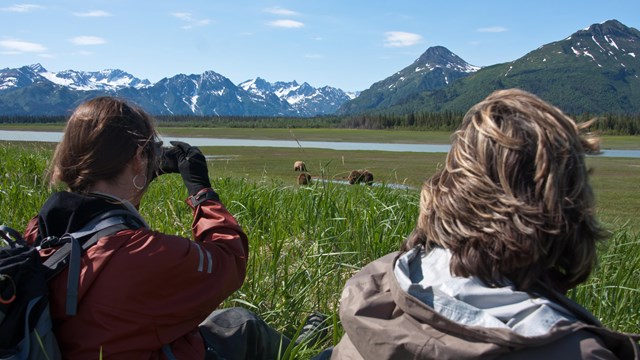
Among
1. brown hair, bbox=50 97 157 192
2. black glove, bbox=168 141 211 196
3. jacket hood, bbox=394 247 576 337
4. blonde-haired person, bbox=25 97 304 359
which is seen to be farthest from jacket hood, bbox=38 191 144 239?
jacket hood, bbox=394 247 576 337

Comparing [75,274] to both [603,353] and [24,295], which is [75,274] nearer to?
[24,295]

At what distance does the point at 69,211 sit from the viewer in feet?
6.33

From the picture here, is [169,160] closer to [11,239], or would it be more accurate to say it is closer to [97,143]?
[97,143]

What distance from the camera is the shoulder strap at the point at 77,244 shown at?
1.79 meters

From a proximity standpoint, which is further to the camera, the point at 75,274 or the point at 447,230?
the point at 75,274

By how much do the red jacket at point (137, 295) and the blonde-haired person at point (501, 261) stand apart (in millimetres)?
619

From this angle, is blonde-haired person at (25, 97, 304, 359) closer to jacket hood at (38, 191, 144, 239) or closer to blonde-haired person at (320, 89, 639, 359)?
jacket hood at (38, 191, 144, 239)

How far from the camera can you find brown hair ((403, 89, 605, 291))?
56.5 inches

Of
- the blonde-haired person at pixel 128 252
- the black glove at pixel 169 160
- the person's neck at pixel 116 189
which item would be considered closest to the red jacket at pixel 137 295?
the blonde-haired person at pixel 128 252

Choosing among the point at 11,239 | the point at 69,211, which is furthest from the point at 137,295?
the point at 11,239

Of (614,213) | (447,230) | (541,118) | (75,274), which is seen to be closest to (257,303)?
(75,274)

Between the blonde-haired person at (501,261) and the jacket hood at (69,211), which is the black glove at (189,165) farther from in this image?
the blonde-haired person at (501,261)

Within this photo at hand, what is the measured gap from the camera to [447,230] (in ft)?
5.04

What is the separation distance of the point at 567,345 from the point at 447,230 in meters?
0.37
